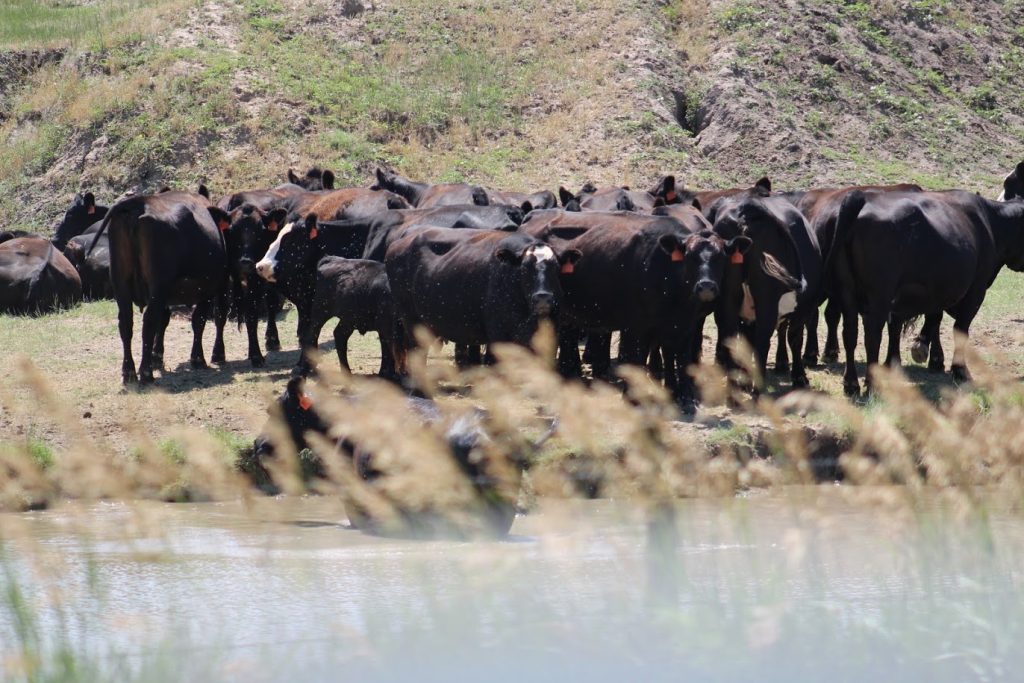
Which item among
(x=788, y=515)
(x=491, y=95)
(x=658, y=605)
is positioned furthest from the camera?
(x=491, y=95)

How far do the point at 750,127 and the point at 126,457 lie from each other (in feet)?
77.9

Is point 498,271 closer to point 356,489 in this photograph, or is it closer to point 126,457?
point 126,457

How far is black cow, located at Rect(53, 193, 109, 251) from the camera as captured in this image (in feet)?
80.3

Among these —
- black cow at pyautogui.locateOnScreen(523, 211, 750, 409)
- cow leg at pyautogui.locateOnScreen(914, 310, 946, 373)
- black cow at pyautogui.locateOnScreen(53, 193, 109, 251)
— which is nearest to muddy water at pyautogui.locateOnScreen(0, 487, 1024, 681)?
black cow at pyautogui.locateOnScreen(523, 211, 750, 409)

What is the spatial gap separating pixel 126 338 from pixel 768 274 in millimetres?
6446

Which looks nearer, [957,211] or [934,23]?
[957,211]

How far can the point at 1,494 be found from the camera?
36.0 feet

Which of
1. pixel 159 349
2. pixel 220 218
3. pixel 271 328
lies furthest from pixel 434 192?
pixel 159 349

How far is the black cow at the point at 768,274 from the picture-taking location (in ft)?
46.0

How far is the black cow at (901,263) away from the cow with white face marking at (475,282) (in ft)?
10.4

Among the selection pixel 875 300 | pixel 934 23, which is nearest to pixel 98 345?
pixel 875 300

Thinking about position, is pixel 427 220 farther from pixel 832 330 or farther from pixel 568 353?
pixel 832 330

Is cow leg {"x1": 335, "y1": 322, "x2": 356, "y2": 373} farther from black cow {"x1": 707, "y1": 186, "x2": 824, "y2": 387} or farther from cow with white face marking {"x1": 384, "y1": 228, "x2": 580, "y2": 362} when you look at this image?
black cow {"x1": 707, "y1": 186, "x2": 824, "y2": 387}

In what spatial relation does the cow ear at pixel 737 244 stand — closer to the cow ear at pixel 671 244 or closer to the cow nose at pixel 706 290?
the cow ear at pixel 671 244
